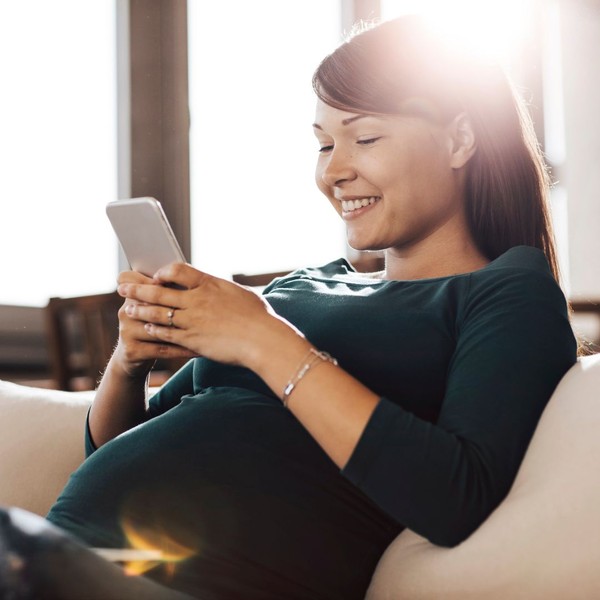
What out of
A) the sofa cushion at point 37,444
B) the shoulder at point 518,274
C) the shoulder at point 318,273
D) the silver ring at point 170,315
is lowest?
the sofa cushion at point 37,444

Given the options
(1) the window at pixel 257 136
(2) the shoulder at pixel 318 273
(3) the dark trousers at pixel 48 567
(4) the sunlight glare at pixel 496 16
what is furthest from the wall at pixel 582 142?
(3) the dark trousers at pixel 48 567

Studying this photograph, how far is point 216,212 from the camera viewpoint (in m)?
3.82

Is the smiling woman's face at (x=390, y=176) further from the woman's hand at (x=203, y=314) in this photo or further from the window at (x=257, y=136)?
the window at (x=257, y=136)

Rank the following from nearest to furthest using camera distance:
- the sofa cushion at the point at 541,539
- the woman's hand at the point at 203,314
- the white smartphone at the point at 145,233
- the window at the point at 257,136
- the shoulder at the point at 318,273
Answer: the sofa cushion at the point at 541,539 < the woman's hand at the point at 203,314 < the white smartphone at the point at 145,233 < the shoulder at the point at 318,273 < the window at the point at 257,136

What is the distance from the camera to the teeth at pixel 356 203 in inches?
44.3

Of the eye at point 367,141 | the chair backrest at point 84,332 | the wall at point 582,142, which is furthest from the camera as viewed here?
the wall at point 582,142

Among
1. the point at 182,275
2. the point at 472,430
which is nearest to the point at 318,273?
the point at 182,275

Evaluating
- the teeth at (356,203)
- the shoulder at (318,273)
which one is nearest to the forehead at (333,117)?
the teeth at (356,203)

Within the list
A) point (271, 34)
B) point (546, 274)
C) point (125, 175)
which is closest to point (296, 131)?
point (271, 34)

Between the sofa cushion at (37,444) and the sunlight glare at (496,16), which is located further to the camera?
the sunlight glare at (496,16)

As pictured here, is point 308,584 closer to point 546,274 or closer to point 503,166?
point 546,274

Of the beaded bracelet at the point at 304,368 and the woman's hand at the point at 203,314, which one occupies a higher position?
the woman's hand at the point at 203,314

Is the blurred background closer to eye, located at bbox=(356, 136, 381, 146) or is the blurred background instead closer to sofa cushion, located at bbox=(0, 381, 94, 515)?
sofa cushion, located at bbox=(0, 381, 94, 515)

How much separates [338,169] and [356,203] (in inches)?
2.2
